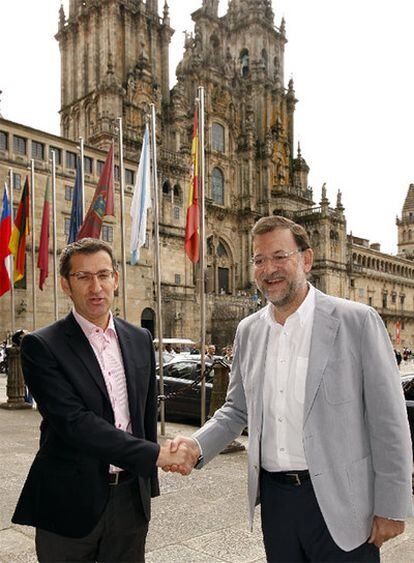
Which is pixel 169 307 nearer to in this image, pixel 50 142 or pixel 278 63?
pixel 50 142

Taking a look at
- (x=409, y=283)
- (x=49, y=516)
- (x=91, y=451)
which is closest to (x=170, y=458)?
(x=91, y=451)

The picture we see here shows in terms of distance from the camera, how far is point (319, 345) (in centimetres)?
282

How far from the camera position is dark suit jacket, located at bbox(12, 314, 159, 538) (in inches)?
105

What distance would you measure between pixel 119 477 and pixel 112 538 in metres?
0.29

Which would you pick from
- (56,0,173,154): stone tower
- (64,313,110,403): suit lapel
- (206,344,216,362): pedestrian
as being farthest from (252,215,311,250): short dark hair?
(56,0,173,154): stone tower

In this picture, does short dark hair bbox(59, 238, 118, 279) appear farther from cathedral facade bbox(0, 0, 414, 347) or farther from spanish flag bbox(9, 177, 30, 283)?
cathedral facade bbox(0, 0, 414, 347)

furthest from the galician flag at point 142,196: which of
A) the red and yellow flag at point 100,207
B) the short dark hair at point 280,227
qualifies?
the short dark hair at point 280,227

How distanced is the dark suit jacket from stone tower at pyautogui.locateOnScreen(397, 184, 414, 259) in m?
110

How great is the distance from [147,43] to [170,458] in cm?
5579

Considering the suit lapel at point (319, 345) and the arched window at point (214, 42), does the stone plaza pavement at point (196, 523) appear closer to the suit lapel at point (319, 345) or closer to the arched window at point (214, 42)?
the suit lapel at point (319, 345)

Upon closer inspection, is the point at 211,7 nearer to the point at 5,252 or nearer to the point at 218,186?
the point at 218,186

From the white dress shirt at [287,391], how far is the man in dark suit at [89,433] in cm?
46

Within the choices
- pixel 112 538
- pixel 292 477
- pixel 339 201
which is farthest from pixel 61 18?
pixel 292 477

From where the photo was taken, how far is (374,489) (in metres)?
2.68
